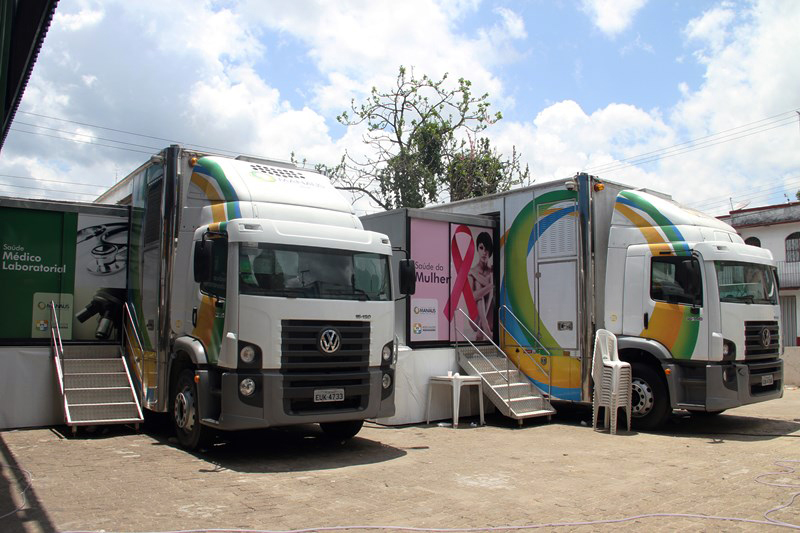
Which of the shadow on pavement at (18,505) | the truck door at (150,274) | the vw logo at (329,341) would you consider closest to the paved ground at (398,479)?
the shadow on pavement at (18,505)

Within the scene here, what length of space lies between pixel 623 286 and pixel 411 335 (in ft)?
11.5

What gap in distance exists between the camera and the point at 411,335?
11266 mm

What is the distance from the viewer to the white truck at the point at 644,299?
10.1m

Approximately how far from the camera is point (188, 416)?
824 centimetres

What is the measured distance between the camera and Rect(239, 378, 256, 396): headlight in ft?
24.5

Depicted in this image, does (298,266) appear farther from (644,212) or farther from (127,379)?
(644,212)

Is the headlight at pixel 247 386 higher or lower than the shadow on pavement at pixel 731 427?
higher

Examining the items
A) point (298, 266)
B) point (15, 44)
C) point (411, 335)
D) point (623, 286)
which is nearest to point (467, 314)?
point (411, 335)

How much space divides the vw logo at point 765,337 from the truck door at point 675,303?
4.13 feet

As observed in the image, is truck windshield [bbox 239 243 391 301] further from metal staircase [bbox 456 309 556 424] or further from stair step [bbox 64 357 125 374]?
stair step [bbox 64 357 125 374]

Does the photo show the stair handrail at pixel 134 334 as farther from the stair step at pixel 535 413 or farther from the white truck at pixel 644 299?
the white truck at pixel 644 299

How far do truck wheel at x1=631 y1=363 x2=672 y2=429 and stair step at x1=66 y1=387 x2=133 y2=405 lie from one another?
7.65 meters

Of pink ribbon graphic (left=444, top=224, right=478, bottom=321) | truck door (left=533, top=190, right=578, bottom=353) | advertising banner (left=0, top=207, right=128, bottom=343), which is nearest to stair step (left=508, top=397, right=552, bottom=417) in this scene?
truck door (left=533, top=190, right=578, bottom=353)

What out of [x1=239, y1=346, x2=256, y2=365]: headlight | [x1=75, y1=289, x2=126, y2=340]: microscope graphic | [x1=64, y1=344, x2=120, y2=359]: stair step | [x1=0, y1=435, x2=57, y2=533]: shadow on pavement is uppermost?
[x1=75, y1=289, x2=126, y2=340]: microscope graphic
